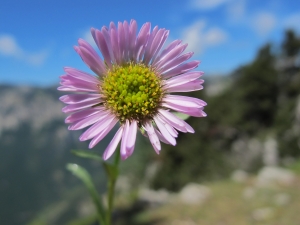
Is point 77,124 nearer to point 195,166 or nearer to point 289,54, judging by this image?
point 195,166

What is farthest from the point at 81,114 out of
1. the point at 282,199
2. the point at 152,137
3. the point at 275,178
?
the point at 275,178

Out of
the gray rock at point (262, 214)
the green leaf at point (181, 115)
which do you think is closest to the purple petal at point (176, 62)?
the green leaf at point (181, 115)

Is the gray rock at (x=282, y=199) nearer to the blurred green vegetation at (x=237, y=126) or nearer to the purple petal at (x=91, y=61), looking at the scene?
the purple petal at (x=91, y=61)

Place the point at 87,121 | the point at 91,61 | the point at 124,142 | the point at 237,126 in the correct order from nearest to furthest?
the point at 124,142 < the point at 87,121 < the point at 91,61 < the point at 237,126

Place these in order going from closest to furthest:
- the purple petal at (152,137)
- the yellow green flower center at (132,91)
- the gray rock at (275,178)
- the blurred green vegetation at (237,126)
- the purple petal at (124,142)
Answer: the purple petal at (124,142) → the purple petal at (152,137) → the yellow green flower center at (132,91) → the gray rock at (275,178) → the blurred green vegetation at (237,126)

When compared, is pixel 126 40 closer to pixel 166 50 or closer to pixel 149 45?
pixel 149 45

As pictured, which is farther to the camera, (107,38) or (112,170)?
(112,170)

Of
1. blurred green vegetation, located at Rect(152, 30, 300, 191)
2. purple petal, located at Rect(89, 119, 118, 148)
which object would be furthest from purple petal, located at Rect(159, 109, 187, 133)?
blurred green vegetation, located at Rect(152, 30, 300, 191)

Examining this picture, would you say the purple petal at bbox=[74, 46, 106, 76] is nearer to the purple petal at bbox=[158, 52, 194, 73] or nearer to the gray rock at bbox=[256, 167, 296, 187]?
the purple petal at bbox=[158, 52, 194, 73]
